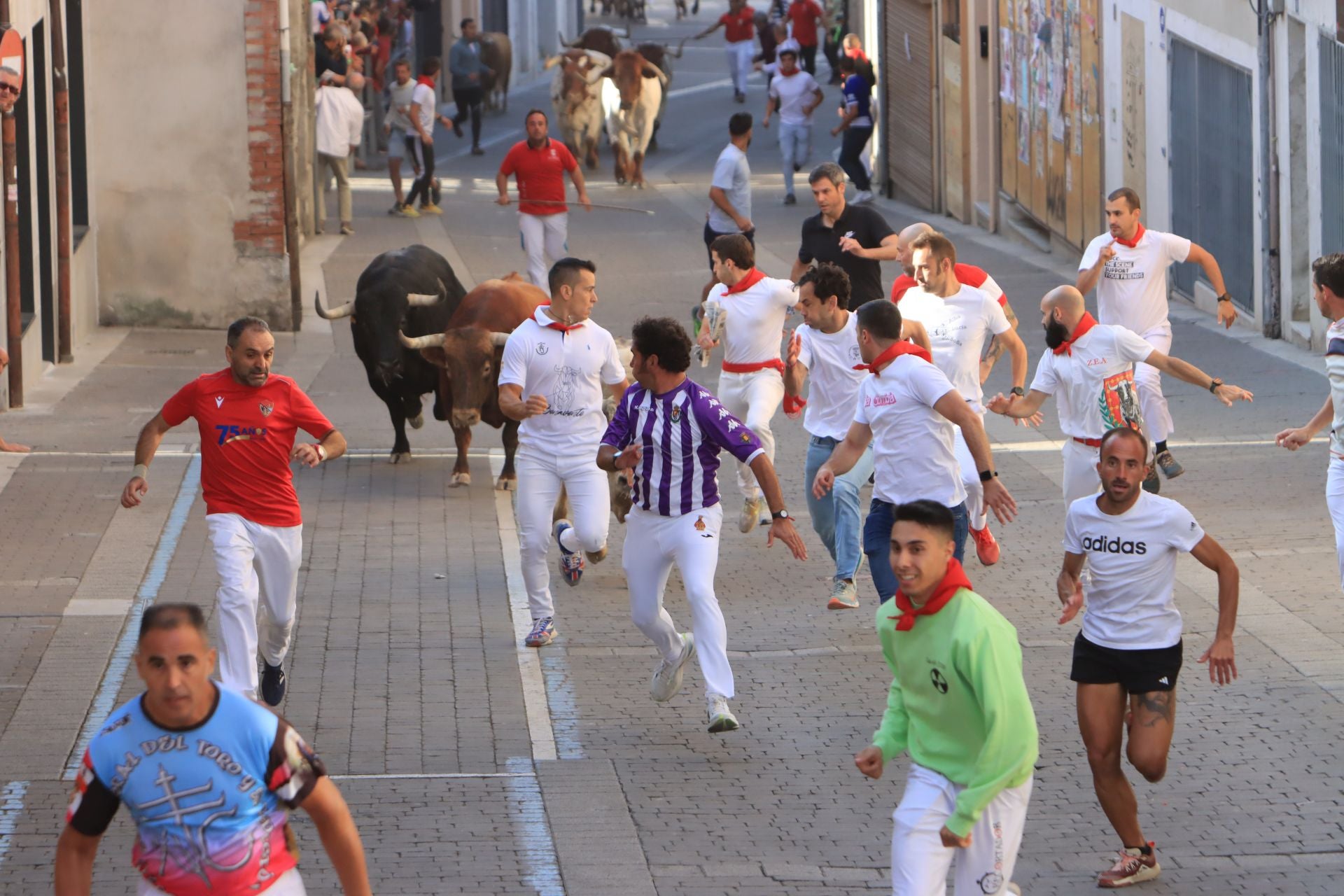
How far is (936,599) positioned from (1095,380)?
5.22 meters

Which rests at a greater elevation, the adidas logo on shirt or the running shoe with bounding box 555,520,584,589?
the adidas logo on shirt

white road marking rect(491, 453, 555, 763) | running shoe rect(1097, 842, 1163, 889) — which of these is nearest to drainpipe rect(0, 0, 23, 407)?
white road marking rect(491, 453, 555, 763)

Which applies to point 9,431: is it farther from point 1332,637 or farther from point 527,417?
point 1332,637

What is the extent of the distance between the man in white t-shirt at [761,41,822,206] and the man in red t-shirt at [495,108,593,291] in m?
9.86

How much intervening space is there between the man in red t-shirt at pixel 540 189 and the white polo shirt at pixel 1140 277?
7.68m

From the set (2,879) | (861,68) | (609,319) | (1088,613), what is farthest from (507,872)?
(861,68)

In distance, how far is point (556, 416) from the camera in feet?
33.8

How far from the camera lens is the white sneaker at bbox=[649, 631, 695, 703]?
901 centimetres

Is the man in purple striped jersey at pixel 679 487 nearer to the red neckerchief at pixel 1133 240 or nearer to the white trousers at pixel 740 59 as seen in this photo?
the red neckerchief at pixel 1133 240

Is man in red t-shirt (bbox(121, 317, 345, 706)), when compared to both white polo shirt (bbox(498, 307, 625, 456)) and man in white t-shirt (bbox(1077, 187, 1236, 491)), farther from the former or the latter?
man in white t-shirt (bbox(1077, 187, 1236, 491))

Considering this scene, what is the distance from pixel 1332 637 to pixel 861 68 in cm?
2126

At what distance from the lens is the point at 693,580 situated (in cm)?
864

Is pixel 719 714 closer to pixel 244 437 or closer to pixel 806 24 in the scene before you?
pixel 244 437

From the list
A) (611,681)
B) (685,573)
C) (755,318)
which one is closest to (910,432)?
(685,573)
